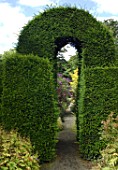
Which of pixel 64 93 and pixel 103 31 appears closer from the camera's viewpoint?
pixel 103 31

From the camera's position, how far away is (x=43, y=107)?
812cm

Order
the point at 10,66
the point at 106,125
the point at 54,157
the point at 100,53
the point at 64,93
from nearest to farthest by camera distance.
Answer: the point at 106,125, the point at 10,66, the point at 54,157, the point at 100,53, the point at 64,93

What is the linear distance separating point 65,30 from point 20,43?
122 cm

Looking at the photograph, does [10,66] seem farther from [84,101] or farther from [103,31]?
[103,31]

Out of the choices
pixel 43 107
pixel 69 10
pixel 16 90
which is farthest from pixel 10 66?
pixel 69 10

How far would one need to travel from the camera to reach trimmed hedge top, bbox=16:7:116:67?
9.20 metres

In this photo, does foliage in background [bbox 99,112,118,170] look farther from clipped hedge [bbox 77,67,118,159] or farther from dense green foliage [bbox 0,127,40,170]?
clipped hedge [bbox 77,67,118,159]

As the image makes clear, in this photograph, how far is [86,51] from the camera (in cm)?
923

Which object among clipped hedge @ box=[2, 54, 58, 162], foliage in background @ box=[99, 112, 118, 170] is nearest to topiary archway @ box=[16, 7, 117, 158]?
clipped hedge @ box=[2, 54, 58, 162]

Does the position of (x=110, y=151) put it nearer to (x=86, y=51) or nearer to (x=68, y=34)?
(x=86, y=51)

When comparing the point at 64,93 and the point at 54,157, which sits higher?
the point at 64,93

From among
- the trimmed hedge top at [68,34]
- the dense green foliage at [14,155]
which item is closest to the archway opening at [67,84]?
the trimmed hedge top at [68,34]

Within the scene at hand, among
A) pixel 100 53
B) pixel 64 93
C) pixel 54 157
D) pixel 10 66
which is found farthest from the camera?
pixel 64 93

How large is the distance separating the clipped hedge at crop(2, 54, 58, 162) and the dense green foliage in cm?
100
